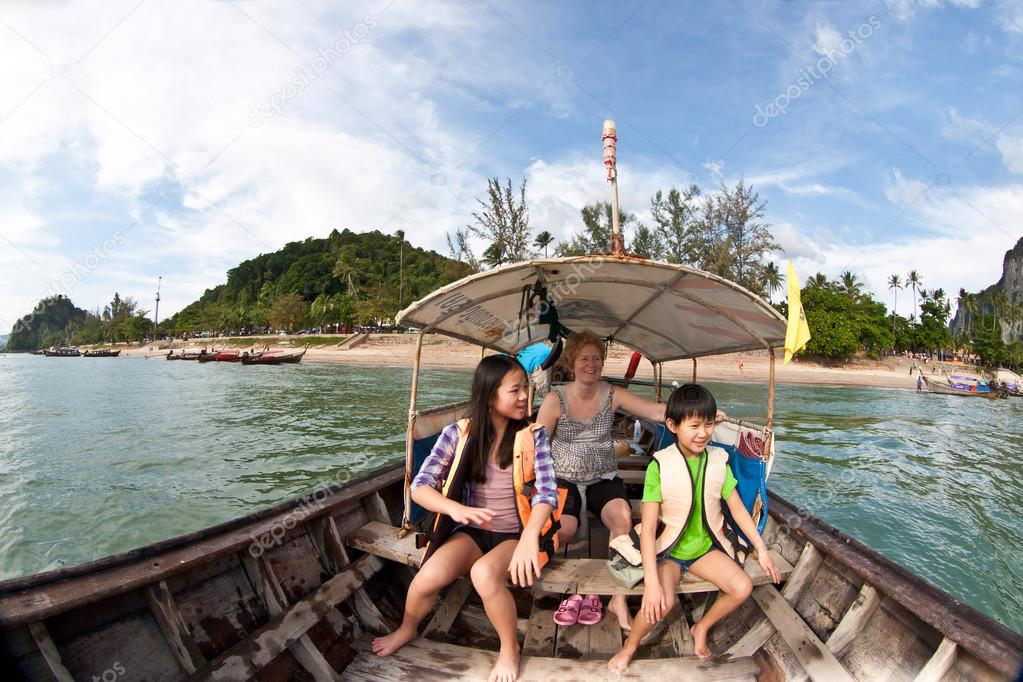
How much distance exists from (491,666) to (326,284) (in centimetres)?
8152

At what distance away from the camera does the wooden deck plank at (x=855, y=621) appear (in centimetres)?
248

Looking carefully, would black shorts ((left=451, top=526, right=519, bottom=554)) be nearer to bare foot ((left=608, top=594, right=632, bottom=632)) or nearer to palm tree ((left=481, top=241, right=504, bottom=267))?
bare foot ((left=608, top=594, right=632, bottom=632))

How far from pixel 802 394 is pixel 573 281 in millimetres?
26368

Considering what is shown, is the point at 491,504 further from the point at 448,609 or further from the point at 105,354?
the point at 105,354

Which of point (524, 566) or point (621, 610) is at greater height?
point (524, 566)

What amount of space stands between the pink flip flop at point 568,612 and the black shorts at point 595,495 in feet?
1.54

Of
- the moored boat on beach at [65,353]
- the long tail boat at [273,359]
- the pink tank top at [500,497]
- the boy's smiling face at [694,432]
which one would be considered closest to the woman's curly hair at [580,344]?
the boy's smiling face at [694,432]

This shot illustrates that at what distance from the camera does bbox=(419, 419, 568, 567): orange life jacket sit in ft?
8.35

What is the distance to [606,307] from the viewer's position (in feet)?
14.1

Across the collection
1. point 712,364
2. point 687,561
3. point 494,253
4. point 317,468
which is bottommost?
point 317,468

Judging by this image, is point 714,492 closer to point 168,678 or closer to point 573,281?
point 573,281

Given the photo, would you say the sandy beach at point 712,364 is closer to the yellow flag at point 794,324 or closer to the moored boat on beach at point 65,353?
the yellow flag at point 794,324

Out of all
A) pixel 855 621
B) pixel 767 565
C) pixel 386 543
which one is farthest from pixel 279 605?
pixel 855 621

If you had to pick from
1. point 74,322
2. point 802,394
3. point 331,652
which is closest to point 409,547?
point 331,652
